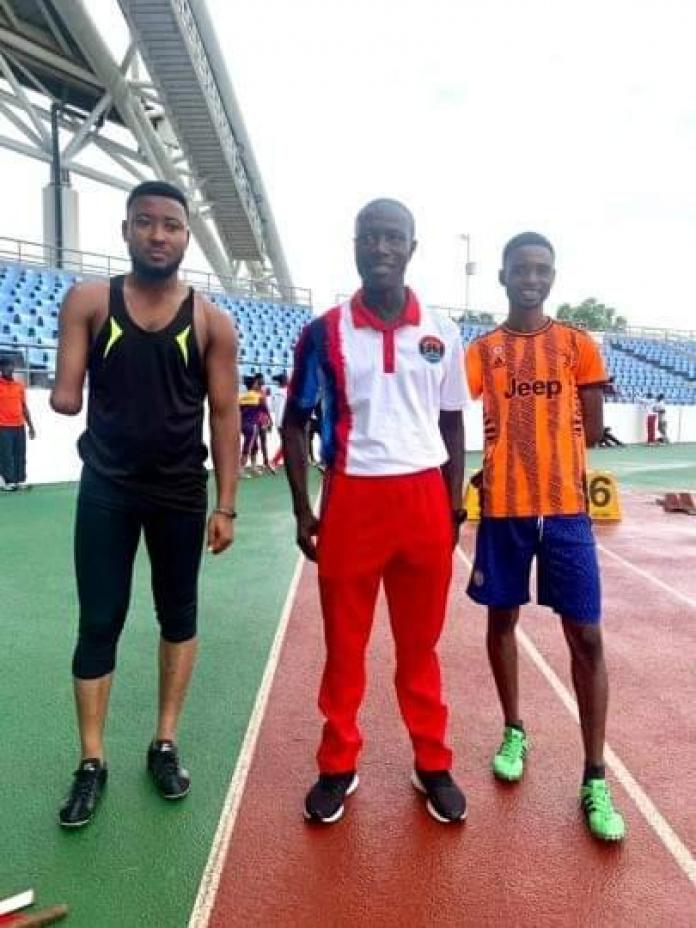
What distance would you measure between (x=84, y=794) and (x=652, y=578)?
476 cm

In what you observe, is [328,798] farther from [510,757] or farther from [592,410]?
[592,410]

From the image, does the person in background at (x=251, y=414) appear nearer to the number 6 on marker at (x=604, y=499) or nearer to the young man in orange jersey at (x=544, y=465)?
the number 6 on marker at (x=604, y=499)

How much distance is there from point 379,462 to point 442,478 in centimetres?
27

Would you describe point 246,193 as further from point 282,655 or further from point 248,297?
point 282,655

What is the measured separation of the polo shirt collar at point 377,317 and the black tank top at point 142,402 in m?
0.52

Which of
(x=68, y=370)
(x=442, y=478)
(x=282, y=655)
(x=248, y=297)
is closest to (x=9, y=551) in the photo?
(x=282, y=655)

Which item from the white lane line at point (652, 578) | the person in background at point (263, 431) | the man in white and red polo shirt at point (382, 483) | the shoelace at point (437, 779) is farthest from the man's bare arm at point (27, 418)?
the shoelace at point (437, 779)

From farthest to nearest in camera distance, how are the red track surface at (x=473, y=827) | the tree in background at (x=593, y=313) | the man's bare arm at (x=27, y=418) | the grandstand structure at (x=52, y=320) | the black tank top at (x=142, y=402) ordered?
the tree in background at (x=593, y=313) < the grandstand structure at (x=52, y=320) < the man's bare arm at (x=27, y=418) < the black tank top at (x=142, y=402) < the red track surface at (x=473, y=827)

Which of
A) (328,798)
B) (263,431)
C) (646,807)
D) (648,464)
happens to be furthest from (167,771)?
(648,464)

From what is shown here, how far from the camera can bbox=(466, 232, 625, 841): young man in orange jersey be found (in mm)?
2465

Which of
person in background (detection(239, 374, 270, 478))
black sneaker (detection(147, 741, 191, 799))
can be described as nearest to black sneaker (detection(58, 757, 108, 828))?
black sneaker (detection(147, 741, 191, 799))

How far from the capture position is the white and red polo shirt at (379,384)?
2.33 meters

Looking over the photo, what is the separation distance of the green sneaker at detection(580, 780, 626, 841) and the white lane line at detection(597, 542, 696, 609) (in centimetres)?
303

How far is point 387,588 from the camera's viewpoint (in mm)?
2512
